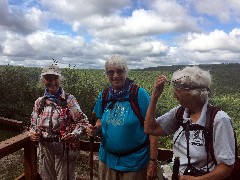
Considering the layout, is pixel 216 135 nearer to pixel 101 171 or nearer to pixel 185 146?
pixel 185 146

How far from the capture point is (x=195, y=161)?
2.26 metres

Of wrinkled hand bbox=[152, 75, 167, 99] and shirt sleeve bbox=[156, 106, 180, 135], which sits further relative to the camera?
shirt sleeve bbox=[156, 106, 180, 135]

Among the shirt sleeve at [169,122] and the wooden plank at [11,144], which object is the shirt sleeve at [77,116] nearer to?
the wooden plank at [11,144]

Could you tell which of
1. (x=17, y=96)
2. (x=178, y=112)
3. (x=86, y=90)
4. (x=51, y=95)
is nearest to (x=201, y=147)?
(x=178, y=112)

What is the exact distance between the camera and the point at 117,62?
3350 millimetres

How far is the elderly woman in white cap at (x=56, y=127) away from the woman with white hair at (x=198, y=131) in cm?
136

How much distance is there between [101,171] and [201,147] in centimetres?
158

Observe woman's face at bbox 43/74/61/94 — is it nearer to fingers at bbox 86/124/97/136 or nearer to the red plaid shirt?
the red plaid shirt

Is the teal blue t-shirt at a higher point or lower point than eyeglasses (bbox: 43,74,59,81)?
lower

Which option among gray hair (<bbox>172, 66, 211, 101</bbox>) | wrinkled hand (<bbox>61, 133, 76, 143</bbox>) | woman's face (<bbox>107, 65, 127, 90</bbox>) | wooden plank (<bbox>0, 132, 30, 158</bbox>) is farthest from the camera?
wrinkled hand (<bbox>61, 133, 76, 143</bbox>)

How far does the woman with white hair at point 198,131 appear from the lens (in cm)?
214

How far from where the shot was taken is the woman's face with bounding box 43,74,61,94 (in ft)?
12.2

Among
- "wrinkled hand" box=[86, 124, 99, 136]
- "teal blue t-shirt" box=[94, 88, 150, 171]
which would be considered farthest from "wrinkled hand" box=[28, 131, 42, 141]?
"teal blue t-shirt" box=[94, 88, 150, 171]

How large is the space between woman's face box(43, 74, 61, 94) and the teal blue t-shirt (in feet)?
2.78
